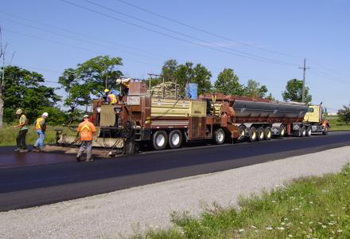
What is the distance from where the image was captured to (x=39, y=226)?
21.3 ft

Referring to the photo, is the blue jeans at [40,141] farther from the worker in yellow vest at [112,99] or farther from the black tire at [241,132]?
the black tire at [241,132]

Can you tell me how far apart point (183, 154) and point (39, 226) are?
12323 mm

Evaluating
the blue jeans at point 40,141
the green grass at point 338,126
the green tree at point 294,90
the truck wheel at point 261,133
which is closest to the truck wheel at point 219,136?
the truck wheel at point 261,133

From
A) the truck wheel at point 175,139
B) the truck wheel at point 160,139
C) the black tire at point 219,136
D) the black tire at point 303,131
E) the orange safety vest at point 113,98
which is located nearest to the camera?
the orange safety vest at point 113,98

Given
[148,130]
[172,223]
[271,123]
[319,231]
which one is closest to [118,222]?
[172,223]

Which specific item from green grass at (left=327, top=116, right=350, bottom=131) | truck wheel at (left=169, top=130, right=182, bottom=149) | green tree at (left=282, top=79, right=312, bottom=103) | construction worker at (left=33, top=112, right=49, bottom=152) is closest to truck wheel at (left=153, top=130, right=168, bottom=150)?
truck wheel at (left=169, top=130, right=182, bottom=149)

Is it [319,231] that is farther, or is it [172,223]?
[172,223]

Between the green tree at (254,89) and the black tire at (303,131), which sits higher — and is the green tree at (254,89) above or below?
above

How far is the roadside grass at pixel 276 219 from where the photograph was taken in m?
5.75

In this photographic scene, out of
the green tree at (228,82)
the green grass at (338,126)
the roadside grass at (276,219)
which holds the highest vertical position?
the green tree at (228,82)

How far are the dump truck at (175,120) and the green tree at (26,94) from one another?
3917 centimetres

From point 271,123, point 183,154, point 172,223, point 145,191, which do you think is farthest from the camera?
point 271,123

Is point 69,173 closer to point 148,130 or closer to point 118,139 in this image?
point 118,139

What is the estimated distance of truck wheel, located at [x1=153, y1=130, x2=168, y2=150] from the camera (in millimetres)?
20266
